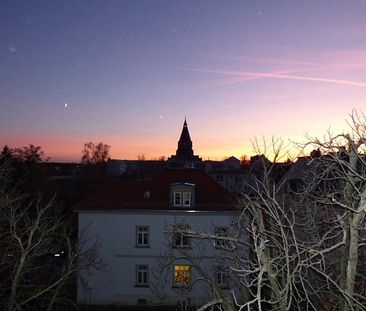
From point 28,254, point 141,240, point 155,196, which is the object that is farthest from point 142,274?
point 28,254

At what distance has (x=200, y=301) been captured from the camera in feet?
89.0

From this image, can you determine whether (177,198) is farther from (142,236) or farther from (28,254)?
(28,254)

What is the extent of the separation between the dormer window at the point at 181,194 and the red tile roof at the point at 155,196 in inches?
15.7

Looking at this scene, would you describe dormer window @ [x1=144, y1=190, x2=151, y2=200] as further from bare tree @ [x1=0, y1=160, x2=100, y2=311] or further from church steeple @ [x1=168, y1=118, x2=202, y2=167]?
church steeple @ [x1=168, y1=118, x2=202, y2=167]

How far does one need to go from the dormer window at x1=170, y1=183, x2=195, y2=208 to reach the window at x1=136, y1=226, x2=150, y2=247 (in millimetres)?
2582

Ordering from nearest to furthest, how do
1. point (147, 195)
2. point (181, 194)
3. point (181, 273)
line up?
point (181, 273), point (181, 194), point (147, 195)

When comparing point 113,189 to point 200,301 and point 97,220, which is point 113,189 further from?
point 200,301

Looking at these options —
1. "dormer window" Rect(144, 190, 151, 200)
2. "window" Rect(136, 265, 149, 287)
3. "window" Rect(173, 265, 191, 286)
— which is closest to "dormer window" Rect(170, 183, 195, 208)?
"dormer window" Rect(144, 190, 151, 200)

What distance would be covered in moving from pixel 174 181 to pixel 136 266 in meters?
6.48

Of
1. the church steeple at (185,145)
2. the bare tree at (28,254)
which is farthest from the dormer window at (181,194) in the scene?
the church steeple at (185,145)

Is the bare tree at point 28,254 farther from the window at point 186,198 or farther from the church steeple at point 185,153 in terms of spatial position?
the church steeple at point 185,153

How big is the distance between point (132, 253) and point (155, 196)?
13.6 feet

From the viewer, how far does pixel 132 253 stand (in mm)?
27609

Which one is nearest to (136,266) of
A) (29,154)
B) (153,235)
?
(153,235)
